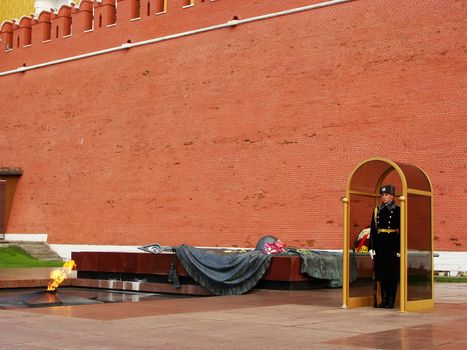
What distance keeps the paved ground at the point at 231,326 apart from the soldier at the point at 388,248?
10.7 inches

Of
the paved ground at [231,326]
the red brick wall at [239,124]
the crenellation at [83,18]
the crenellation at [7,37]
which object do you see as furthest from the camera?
the crenellation at [7,37]

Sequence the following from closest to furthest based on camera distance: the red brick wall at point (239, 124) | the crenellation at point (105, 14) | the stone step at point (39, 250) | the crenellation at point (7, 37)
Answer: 1. the red brick wall at point (239, 124)
2. the stone step at point (39, 250)
3. the crenellation at point (105, 14)
4. the crenellation at point (7, 37)

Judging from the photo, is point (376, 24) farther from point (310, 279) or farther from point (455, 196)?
point (310, 279)

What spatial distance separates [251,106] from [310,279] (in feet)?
22.3

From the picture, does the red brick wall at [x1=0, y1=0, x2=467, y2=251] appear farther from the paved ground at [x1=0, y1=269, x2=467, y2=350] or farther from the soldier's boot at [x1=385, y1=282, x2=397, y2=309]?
the paved ground at [x1=0, y1=269, x2=467, y2=350]

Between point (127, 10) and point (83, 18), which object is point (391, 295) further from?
point (83, 18)

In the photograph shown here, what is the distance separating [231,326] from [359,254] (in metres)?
2.49

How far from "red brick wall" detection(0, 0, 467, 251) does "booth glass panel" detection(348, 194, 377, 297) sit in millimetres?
5179

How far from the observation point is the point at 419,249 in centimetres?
720

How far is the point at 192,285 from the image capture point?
9.81 metres

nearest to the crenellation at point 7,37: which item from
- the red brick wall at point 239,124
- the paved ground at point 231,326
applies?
the red brick wall at point 239,124

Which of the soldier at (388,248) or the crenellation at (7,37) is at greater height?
the crenellation at (7,37)

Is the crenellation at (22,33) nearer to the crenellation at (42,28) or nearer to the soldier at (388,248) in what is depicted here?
the crenellation at (42,28)

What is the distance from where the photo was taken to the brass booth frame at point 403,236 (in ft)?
22.9
